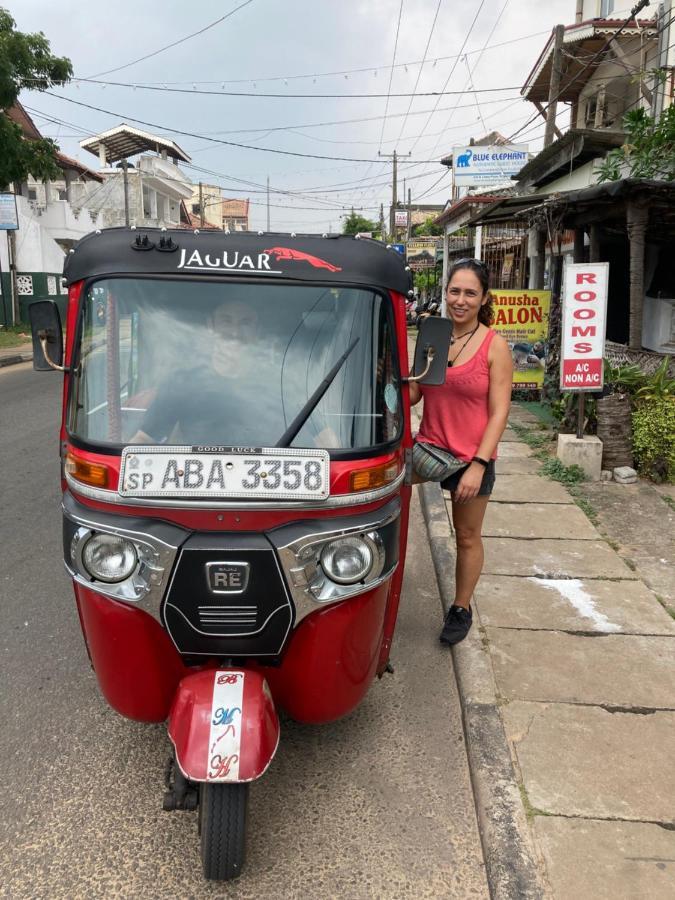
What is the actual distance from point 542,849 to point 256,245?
A: 7.88 feet

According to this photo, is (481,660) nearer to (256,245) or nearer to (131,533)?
(131,533)

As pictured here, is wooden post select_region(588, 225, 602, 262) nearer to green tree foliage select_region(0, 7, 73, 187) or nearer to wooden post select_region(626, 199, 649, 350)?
wooden post select_region(626, 199, 649, 350)

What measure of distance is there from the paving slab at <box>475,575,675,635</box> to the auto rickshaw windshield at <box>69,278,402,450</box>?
2.07 metres

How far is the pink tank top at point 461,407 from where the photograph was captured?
354 centimetres

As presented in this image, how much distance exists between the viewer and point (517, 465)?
7695mm

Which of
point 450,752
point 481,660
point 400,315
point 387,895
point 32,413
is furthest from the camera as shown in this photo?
point 32,413

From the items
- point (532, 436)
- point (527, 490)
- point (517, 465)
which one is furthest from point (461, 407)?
point (532, 436)

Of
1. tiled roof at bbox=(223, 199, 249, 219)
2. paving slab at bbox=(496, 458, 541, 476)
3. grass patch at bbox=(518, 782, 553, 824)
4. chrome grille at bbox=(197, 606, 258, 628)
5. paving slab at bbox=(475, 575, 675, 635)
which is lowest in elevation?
grass patch at bbox=(518, 782, 553, 824)

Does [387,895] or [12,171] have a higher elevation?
[12,171]

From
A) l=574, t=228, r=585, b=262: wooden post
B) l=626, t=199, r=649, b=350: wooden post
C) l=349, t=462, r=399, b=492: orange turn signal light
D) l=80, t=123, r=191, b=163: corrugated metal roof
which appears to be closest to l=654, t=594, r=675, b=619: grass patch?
l=349, t=462, r=399, b=492: orange turn signal light

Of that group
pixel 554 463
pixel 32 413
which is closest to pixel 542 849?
pixel 554 463

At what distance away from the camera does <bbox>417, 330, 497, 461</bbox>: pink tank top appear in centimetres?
354

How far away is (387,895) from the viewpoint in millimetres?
2396

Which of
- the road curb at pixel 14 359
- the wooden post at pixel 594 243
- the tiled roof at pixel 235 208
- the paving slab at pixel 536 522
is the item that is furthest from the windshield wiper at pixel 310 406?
the tiled roof at pixel 235 208
